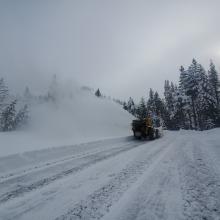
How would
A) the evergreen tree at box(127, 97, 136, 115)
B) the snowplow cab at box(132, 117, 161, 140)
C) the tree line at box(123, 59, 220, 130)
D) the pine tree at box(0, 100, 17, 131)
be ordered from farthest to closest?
the evergreen tree at box(127, 97, 136, 115) < the pine tree at box(0, 100, 17, 131) < the tree line at box(123, 59, 220, 130) < the snowplow cab at box(132, 117, 161, 140)

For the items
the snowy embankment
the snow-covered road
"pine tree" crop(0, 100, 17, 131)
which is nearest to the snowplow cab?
the snowy embankment

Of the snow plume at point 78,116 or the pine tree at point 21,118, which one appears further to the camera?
the pine tree at point 21,118

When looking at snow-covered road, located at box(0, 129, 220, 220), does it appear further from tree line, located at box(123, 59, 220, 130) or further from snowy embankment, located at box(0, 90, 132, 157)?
tree line, located at box(123, 59, 220, 130)

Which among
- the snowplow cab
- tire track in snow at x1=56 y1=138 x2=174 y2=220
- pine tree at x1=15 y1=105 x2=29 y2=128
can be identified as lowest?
tire track in snow at x1=56 y1=138 x2=174 y2=220

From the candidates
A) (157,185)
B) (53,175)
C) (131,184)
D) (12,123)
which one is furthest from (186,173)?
(12,123)

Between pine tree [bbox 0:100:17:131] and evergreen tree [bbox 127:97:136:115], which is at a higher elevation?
evergreen tree [bbox 127:97:136:115]

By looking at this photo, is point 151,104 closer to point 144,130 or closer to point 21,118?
point 21,118

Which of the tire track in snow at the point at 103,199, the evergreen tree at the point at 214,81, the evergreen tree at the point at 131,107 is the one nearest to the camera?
the tire track in snow at the point at 103,199

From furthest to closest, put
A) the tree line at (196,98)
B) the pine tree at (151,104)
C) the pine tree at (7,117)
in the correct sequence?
the pine tree at (151,104), the pine tree at (7,117), the tree line at (196,98)

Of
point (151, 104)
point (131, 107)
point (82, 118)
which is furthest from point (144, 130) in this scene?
point (131, 107)

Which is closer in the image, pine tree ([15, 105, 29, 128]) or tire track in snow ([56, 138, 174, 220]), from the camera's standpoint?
tire track in snow ([56, 138, 174, 220])

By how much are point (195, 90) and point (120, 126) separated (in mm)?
24810

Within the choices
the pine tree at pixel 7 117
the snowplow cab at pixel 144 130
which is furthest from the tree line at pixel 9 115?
the snowplow cab at pixel 144 130

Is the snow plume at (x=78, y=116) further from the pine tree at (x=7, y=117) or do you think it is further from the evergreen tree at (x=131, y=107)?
the evergreen tree at (x=131, y=107)
